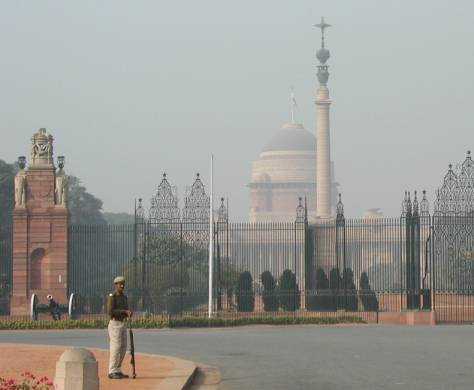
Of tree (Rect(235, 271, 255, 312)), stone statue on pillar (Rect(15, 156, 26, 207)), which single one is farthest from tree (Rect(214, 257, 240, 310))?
stone statue on pillar (Rect(15, 156, 26, 207))

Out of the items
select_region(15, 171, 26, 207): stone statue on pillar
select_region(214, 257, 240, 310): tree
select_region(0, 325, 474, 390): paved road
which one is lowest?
select_region(0, 325, 474, 390): paved road

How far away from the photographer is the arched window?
→ 1645 inches

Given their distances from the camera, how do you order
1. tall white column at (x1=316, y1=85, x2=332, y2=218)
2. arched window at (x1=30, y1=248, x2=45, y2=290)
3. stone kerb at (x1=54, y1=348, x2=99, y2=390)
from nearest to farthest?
1. stone kerb at (x1=54, y1=348, x2=99, y2=390)
2. arched window at (x1=30, y1=248, x2=45, y2=290)
3. tall white column at (x1=316, y1=85, x2=332, y2=218)

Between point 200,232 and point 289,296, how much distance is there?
388 centimetres

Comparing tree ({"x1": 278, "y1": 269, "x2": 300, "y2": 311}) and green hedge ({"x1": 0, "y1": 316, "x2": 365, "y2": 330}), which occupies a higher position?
tree ({"x1": 278, "y1": 269, "x2": 300, "y2": 311})

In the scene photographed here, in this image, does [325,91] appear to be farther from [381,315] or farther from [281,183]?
[381,315]

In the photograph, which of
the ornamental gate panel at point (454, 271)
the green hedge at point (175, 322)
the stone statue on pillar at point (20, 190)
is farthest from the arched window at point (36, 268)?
the ornamental gate panel at point (454, 271)

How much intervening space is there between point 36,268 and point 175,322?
7.38m

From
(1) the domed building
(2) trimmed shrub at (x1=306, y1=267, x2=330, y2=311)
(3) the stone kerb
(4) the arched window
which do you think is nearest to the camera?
(3) the stone kerb

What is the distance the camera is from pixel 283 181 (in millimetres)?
188875

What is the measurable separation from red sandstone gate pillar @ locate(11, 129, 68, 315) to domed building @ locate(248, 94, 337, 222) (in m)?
132

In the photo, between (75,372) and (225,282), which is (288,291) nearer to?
(225,282)

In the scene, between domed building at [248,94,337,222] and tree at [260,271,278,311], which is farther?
domed building at [248,94,337,222]

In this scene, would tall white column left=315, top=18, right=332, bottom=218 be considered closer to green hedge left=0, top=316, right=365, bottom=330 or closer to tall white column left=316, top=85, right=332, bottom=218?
tall white column left=316, top=85, right=332, bottom=218
